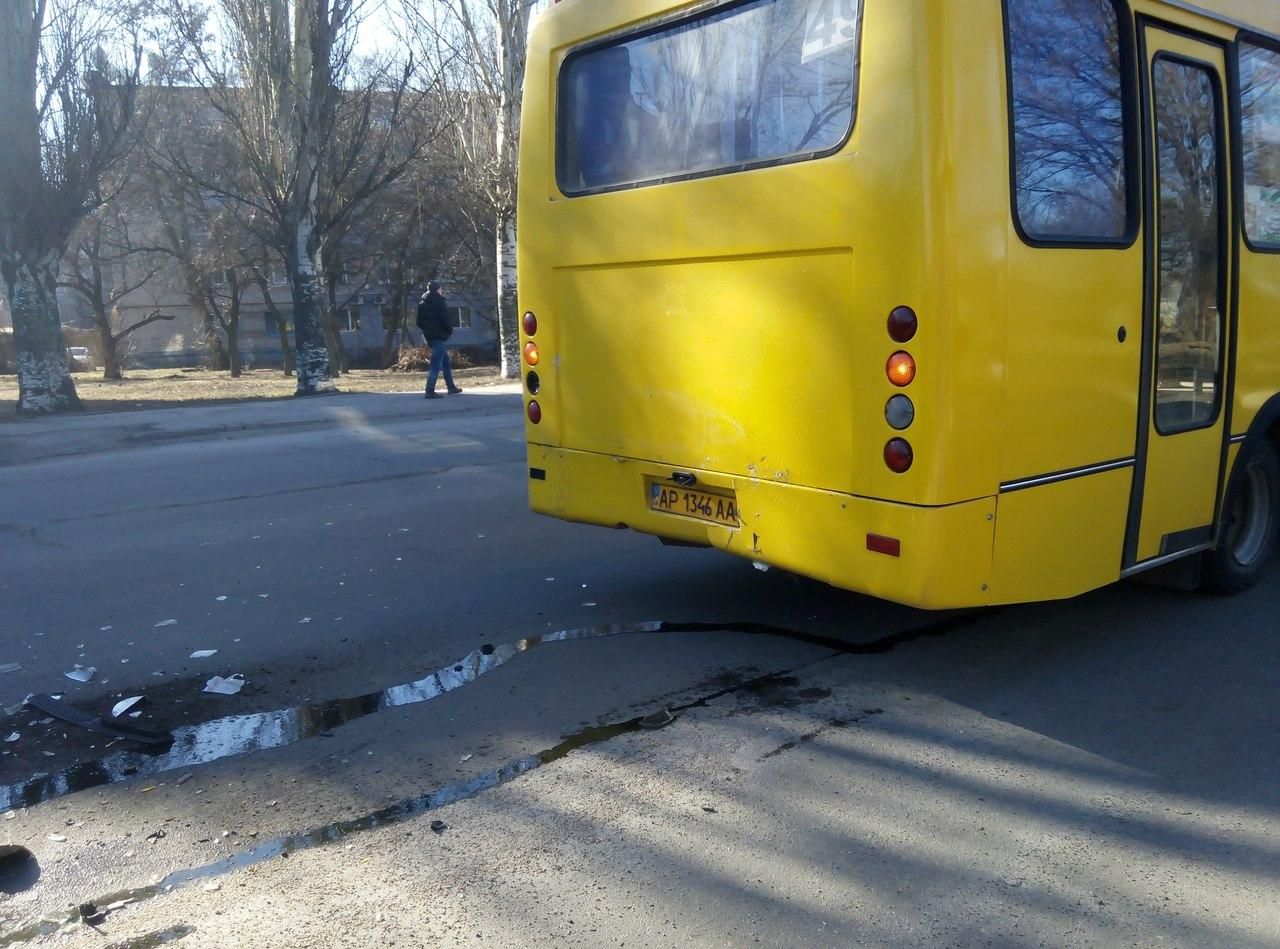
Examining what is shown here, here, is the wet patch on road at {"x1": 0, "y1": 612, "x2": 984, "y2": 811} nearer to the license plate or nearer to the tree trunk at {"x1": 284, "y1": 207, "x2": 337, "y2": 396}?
the license plate

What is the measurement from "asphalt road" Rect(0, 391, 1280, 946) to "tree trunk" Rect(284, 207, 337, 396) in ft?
A: 44.9

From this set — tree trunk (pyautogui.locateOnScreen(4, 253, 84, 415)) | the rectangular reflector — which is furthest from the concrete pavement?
the rectangular reflector

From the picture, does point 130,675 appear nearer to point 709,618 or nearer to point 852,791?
point 709,618

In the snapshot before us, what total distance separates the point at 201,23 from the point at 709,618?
67.5 feet

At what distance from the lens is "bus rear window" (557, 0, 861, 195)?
4707 mm

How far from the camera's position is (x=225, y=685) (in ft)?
17.4

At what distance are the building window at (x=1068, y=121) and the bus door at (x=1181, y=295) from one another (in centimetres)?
23

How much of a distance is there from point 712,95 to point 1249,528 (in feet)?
13.0

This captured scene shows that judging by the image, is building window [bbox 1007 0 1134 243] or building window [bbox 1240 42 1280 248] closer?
building window [bbox 1007 0 1134 243]

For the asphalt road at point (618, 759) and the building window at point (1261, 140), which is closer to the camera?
the asphalt road at point (618, 759)

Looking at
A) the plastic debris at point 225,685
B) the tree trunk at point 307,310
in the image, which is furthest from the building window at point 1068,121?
the tree trunk at point 307,310

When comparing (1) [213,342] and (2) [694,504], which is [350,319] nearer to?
(1) [213,342]

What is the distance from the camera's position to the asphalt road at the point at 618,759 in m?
Result: 3.38

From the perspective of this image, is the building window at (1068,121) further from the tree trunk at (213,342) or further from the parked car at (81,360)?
the tree trunk at (213,342)
